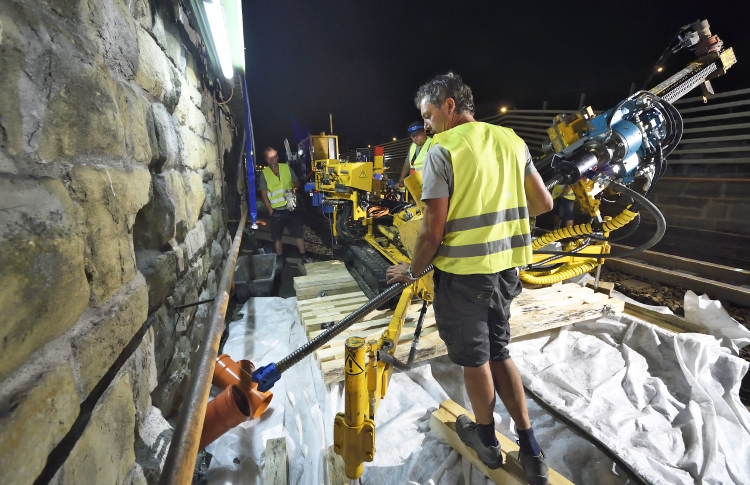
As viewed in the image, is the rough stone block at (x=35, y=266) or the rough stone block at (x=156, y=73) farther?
the rough stone block at (x=156, y=73)

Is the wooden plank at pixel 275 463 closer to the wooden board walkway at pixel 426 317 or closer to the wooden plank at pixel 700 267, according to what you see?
the wooden board walkway at pixel 426 317

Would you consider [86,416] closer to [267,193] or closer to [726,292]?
[267,193]

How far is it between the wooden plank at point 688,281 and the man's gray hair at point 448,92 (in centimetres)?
504

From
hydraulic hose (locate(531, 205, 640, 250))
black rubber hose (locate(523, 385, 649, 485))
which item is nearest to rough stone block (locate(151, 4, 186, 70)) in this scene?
hydraulic hose (locate(531, 205, 640, 250))

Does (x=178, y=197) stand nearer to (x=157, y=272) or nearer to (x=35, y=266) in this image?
(x=157, y=272)

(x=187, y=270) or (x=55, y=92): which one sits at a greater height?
(x=55, y=92)

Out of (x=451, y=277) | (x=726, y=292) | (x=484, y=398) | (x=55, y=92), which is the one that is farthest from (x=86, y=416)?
(x=726, y=292)

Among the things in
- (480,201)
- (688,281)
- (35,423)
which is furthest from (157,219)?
(688,281)

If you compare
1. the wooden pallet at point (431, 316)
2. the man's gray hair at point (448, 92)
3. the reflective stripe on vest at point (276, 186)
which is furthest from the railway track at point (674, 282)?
the reflective stripe on vest at point (276, 186)

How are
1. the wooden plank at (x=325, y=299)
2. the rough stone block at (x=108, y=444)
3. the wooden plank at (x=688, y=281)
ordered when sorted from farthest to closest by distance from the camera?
the wooden plank at (x=688, y=281) → the wooden plank at (x=325, y=299) → the rough stone block at (x=108, y=444)

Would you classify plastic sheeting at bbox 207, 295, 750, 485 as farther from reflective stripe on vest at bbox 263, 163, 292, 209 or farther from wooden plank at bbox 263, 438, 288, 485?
reflective stripe on vest at bbox 263, 163, 292, 209

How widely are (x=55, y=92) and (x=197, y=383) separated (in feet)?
3.24

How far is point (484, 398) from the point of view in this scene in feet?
5.71

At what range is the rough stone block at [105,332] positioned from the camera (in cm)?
81
